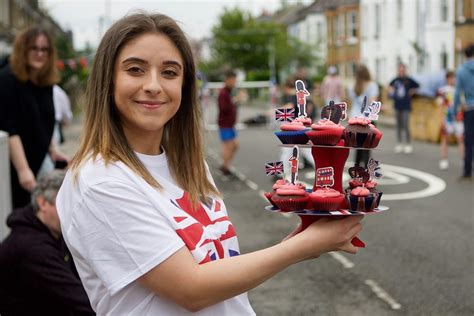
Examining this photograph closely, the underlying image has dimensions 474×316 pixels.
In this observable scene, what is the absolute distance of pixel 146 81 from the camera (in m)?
1.90

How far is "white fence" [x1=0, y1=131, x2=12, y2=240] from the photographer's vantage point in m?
4.99

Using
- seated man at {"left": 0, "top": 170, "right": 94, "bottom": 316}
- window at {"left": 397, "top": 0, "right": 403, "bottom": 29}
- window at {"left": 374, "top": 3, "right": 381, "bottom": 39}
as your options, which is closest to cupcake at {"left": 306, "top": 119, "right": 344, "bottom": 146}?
seated man at {"left": 0, "top": 170, "right": 94, "bottom": 316}

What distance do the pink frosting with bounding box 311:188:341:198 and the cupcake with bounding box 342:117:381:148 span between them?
149 mm

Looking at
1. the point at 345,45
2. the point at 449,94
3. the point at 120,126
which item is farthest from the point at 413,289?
the point at 345,45

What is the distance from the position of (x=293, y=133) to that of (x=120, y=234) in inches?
21.5

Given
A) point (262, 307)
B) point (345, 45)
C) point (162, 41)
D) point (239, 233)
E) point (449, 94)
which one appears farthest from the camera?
point (345, 45)

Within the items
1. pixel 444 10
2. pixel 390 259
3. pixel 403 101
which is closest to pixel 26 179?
pixel 390 259

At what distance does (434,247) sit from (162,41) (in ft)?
17.2

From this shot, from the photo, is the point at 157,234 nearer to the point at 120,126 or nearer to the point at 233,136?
the point at 120,126

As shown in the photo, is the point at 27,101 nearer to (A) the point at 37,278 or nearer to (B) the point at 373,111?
(A) the point at 37,278

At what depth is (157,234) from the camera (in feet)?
5.74

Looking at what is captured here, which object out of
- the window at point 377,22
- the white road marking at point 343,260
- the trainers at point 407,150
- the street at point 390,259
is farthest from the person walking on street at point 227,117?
the window at point 377,22

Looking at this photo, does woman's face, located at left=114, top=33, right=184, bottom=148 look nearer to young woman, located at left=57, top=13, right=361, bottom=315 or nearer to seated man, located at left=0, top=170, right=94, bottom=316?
young woman, located at left=57, top=13, right=361, bottom=315

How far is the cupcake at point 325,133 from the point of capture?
1889 mm
